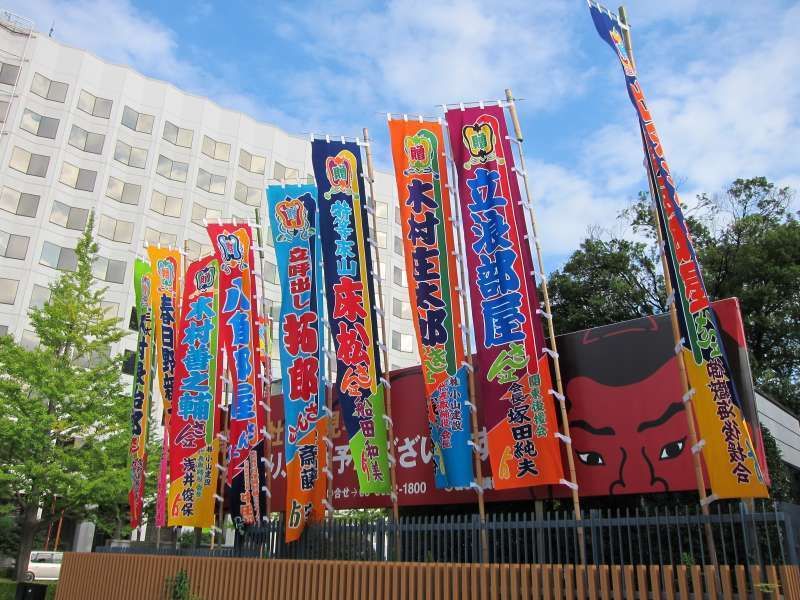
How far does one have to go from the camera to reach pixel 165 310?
17938 millimetres

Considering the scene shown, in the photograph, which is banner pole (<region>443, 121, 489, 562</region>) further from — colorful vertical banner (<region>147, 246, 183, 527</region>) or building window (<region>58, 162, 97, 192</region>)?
building window (<region>58, 162, 97, 192</region>)

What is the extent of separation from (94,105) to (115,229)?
768 centimetres

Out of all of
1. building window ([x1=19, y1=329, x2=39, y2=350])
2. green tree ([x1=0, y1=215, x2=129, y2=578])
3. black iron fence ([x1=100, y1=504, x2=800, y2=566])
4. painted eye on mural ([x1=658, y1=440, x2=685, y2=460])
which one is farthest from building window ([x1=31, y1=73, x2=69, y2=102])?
painted eye on mural ([x1=658, y1=440, x2=685, y2=460])

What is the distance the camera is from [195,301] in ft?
54.7

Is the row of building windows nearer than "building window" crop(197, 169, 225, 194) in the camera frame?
Yes

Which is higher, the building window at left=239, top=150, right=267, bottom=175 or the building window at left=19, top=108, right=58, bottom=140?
the building window at left=239, top=150, right=267, bottom=175

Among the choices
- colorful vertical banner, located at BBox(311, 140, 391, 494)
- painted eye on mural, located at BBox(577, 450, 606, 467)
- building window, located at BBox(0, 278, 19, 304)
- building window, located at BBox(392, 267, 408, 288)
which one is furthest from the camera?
building window, located at BBox(392, 267, 408, 288)

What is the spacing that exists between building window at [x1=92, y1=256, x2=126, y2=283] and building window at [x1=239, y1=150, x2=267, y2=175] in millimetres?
10929

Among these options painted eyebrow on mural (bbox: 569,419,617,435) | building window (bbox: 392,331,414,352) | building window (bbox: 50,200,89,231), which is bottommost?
painted eyebrow on mural (bbox: 569,419,617,435)

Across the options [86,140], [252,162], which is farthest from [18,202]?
[252,162]

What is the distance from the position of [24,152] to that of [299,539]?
111 ft

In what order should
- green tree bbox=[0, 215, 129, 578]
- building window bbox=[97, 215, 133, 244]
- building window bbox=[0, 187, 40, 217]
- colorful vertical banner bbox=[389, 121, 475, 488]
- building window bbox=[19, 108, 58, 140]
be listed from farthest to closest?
building window bbox=[97, 215, 133, 244] → building window bbox=[19, 108, 58, 140] → building window bbox=[0, 187, 40, 217] → green tree bbox=[0, 215, 129, 578] → colorful vertical banner bbox=[389, 121, 475, 488]

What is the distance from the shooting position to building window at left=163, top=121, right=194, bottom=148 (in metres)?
43.4

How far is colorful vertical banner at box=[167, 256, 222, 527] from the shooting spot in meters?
15.3
